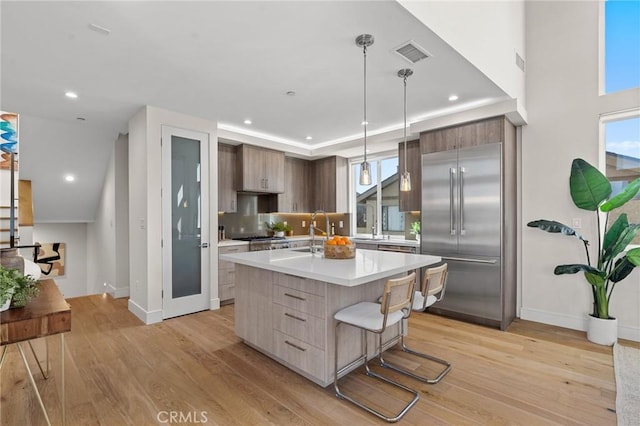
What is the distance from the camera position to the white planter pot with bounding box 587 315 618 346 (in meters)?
3.21

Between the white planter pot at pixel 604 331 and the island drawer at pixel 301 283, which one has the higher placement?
the island drawer at pixel 301 283

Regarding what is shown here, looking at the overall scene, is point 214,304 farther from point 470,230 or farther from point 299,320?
point 470,230

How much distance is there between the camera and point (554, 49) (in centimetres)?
384

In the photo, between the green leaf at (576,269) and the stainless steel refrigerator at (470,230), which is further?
the stainless steel refrigerator at (470,230)

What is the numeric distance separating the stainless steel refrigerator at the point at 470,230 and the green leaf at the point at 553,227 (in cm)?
42

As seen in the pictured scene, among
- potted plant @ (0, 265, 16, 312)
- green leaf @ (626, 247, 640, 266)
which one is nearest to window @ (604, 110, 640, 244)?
green leaf @ (626, 247, 640, 266)

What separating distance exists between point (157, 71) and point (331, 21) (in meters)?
1.79

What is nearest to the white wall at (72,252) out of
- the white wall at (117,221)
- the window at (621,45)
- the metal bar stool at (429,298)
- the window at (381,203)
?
the white wall at (117,221)

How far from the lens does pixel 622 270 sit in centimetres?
315

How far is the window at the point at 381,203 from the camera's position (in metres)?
5.75

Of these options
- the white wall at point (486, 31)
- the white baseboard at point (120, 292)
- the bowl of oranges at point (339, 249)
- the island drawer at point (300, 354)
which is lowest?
the white baseboard at point (120, 292)

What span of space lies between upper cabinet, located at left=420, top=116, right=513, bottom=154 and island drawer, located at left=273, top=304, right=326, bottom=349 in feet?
9.73

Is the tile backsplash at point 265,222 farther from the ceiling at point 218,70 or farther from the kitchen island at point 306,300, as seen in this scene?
the kitchen island at point 306,300

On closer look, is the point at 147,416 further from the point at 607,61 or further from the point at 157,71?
the point at 607,61
